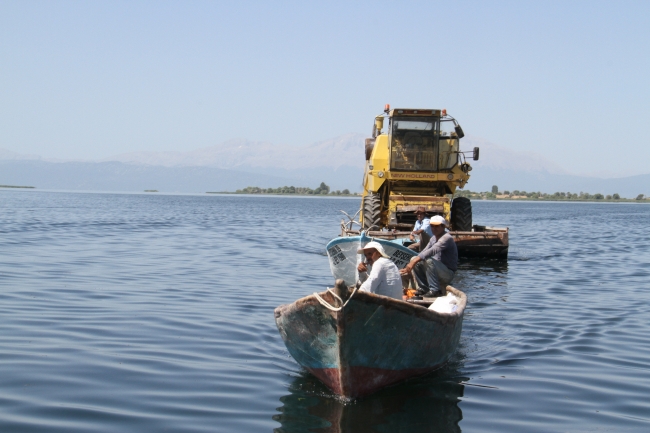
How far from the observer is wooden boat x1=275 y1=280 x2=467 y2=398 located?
7754mm

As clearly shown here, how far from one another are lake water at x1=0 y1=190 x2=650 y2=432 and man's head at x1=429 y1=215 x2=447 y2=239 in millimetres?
1746

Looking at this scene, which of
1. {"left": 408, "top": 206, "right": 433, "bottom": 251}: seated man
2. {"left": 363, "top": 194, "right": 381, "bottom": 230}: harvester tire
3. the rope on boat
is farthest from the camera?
{"left": 363, "top": 194, "right": 381, "bottom": 230}: harvester tire

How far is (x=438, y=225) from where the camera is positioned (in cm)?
1167

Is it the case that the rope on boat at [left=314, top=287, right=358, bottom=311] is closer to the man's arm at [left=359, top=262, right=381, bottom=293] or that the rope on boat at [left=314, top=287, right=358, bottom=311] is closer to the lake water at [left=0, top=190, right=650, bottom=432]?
the lake water at [left=0, top=190, right=650, bottom=432]

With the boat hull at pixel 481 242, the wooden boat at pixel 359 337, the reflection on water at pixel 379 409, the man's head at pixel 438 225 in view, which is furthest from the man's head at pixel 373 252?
the boat hull at pixel 481 242

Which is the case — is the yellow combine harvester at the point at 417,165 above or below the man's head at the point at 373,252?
above

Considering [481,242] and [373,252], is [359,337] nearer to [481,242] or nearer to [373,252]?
[373,252]

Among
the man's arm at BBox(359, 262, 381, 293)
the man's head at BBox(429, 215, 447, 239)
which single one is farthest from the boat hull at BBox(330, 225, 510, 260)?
the man's arm at BBox(359, 262, 381, 293)

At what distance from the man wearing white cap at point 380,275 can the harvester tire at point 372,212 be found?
41.0ft

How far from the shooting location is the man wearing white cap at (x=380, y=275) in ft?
29.5

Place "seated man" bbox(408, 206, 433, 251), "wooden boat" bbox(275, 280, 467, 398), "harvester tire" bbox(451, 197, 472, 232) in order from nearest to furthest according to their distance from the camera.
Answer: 1. "wooden boat" bbox(275, 280, 467, 398)
2. "seated man" bbox(408, 206, 433, 251)
3. "harvester tire" bbox(451, 197, 472, 232)

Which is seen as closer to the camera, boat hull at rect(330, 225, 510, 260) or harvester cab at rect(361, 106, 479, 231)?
boat hull at rect(330, 225, 510, 260)

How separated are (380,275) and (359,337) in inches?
52.6

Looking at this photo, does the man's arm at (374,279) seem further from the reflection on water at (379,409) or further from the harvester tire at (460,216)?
the harvester tire at (460,216)
